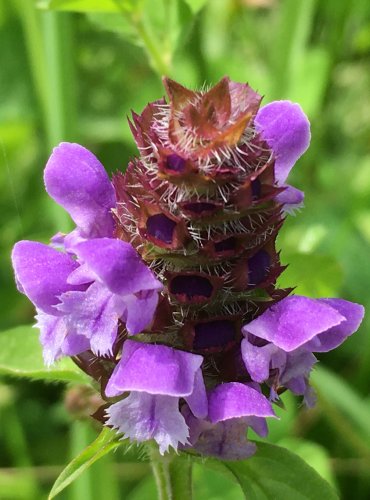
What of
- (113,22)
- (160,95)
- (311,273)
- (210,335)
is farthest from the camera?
(160,95)

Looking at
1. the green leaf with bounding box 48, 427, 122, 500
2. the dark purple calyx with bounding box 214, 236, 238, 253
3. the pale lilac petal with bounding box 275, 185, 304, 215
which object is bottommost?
the green leaf with bounding box 48, 427, 122, 500

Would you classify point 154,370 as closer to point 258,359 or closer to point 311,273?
point 258,359

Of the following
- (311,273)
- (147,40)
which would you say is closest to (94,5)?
(147,40)

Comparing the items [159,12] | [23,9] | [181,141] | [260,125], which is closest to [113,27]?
[159,12]

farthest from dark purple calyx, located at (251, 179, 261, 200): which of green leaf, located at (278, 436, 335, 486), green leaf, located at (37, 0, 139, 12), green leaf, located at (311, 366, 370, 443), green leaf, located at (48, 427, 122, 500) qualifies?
green leaf, located at (311, 366, 370, 443)

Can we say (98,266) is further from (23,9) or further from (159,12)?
(23,9)

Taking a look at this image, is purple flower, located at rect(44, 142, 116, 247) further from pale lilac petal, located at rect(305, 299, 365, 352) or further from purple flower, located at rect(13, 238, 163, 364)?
pale lilac petal, located at rect(305, 299, 365, 352)

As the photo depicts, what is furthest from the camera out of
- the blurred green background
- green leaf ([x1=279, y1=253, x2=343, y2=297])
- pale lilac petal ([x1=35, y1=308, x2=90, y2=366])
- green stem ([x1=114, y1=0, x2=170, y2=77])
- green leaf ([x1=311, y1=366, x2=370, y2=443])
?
green leaf ([x1=311, y1=366, x2=370, y2=443])
